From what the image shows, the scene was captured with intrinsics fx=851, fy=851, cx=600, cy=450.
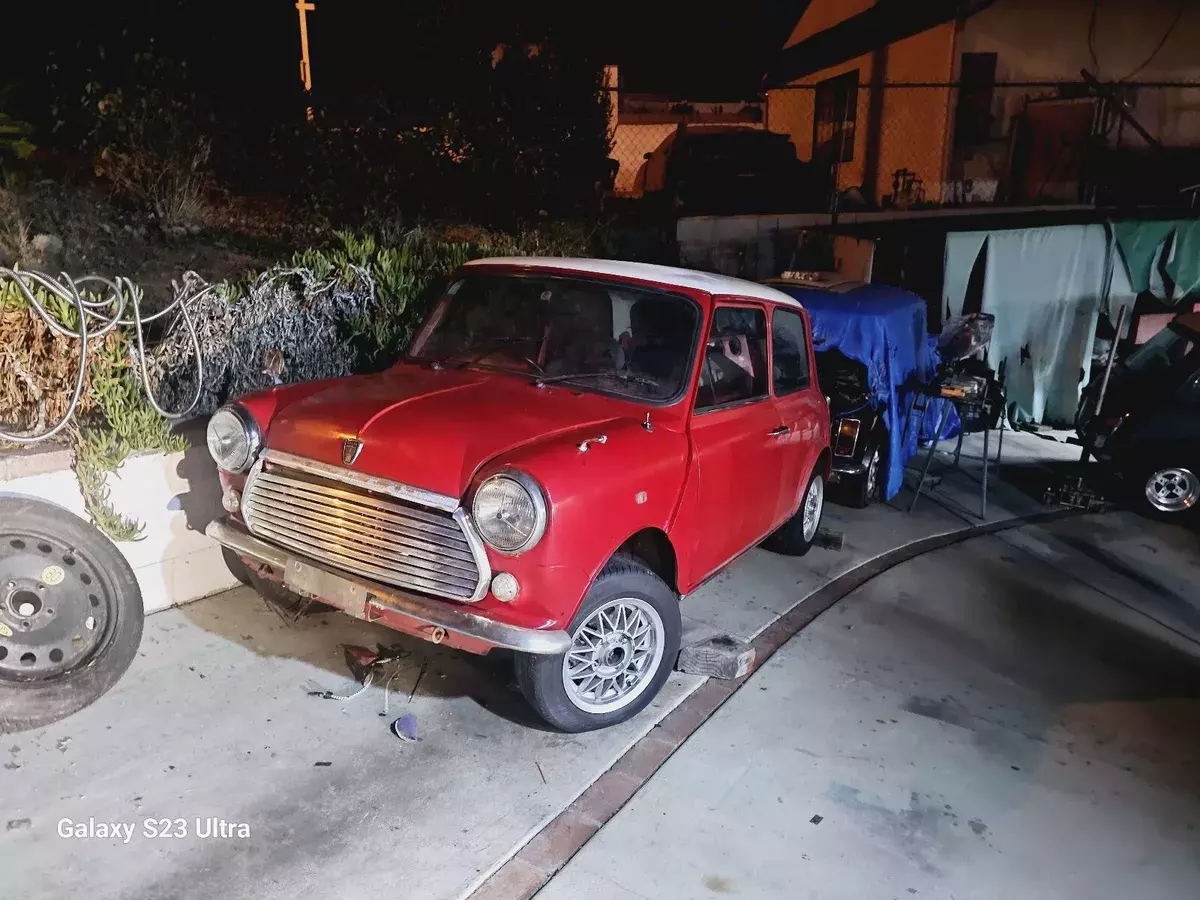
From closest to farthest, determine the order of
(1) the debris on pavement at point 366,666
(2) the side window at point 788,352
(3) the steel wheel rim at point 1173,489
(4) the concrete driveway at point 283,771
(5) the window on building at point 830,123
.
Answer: (4) the concrete driveway at point 283,771, (1) the debris on pavement at point 366,666, (2) the side window at point 788,352, (3) the steel wheel rim at point 1173,489, (5) the window on building at point 830,123

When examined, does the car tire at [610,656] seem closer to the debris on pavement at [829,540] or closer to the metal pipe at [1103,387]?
the debris on pavement at [829,540]

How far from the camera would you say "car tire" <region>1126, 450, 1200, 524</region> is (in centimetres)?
713

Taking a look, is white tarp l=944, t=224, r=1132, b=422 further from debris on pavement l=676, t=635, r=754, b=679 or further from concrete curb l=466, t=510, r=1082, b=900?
debris on pavement l=676, t=635, r=754, b=679

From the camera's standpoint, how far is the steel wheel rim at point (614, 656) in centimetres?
355

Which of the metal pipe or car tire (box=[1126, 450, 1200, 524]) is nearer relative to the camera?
car tire (box=[1126, 450, 1200, 524])

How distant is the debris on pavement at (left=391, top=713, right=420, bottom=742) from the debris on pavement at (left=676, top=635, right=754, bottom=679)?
1355 mm

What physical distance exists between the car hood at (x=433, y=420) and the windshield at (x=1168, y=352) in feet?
19.8

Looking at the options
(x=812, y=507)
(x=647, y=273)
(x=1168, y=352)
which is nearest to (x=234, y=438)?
(x=647, y=273)

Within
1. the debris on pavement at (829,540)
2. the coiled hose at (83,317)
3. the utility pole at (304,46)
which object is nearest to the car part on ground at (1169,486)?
the debris on pavement at (829,540)

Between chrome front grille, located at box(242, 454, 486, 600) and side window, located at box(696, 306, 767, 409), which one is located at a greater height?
side window, located at box(696, 306, 767, 409)

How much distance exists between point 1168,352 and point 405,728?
743 centimetres

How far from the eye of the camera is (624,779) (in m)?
3.38

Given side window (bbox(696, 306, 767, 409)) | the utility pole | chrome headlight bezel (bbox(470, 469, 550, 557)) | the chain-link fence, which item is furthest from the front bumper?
the chain-link fence

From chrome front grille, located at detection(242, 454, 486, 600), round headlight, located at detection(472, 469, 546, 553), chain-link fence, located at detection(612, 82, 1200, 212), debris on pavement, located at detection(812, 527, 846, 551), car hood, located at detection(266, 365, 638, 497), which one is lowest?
debris on pavement, located at detection(812, 527, 846, 551)
